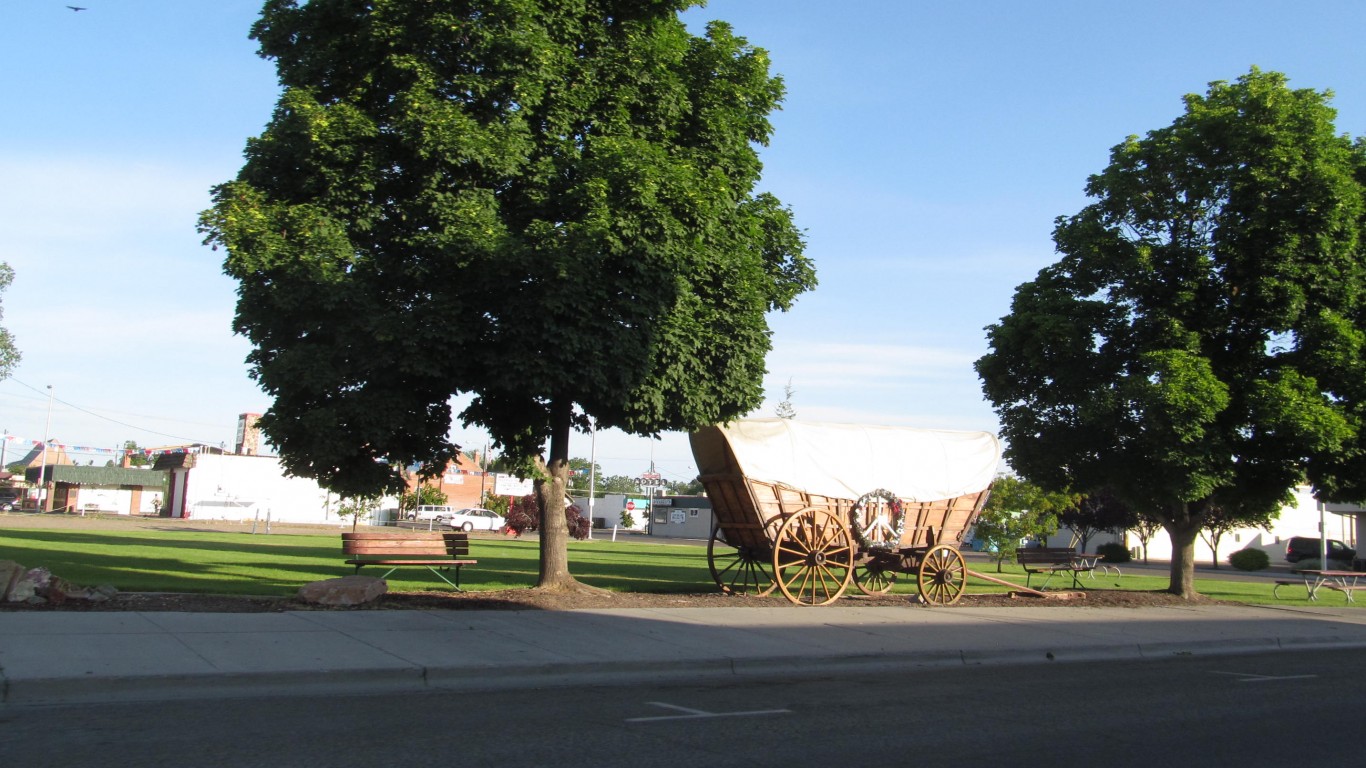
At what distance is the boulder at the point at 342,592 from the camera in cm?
1416

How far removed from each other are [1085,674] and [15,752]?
10.4 meters

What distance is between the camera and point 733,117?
16.2 metres

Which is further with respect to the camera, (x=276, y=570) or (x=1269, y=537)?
(x=1269, y=537)

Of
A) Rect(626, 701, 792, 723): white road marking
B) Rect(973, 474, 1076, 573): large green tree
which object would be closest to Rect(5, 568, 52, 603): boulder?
Rect(626, 701, 792, 723): white road marking

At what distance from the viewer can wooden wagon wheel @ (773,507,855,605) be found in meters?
17.5

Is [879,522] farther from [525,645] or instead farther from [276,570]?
[276,570]

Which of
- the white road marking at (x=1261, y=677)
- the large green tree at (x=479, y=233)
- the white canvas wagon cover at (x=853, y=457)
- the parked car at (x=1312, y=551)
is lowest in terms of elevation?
the white road marking at (x=1261, y=677)

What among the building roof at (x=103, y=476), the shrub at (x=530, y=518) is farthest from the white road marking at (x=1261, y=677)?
the building roof at (x=103, y=476)

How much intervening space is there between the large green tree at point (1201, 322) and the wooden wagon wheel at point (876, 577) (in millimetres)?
3751

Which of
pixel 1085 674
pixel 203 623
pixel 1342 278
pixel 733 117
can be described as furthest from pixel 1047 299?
pixel 203 623

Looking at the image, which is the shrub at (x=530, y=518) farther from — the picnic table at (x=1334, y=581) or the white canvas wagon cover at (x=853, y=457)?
the white canvas wagon cover at (x=853, y=457)

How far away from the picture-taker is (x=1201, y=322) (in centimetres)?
1998

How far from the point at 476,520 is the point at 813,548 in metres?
52.3

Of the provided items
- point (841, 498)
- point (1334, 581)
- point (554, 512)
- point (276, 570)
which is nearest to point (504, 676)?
point (554, 512)
